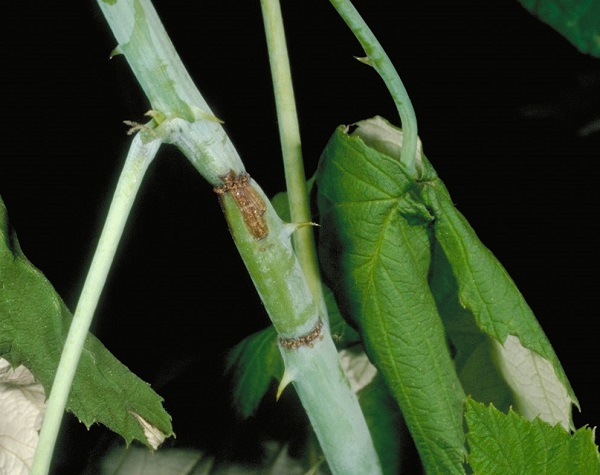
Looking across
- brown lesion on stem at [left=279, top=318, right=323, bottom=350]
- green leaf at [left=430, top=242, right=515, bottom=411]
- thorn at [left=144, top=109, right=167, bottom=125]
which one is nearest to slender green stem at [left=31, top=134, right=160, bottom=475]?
thorn at [left=144, top=109, right=167, bottom=125]

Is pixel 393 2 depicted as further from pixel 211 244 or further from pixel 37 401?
pixel 37 401

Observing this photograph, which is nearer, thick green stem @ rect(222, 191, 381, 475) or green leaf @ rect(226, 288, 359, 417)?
thick green stem @ rect(222, 191, 381, 475)

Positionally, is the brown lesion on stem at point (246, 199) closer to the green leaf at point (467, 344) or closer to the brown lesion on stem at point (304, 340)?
the brown lesion on stem at point (304, 340)

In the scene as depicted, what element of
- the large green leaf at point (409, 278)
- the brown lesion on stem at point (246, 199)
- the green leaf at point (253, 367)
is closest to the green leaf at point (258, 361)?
the green leaf at point (253, 367)

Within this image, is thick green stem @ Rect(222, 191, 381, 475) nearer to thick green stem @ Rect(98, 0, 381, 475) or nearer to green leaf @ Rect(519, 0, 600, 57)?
thick green stem @ Rect(98, 0, 381, 475)

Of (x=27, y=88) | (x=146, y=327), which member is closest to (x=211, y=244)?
(x=146, y=327)

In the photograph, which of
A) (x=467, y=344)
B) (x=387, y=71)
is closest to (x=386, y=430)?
(x=467, y=344)

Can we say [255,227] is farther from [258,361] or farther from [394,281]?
[258,361]
